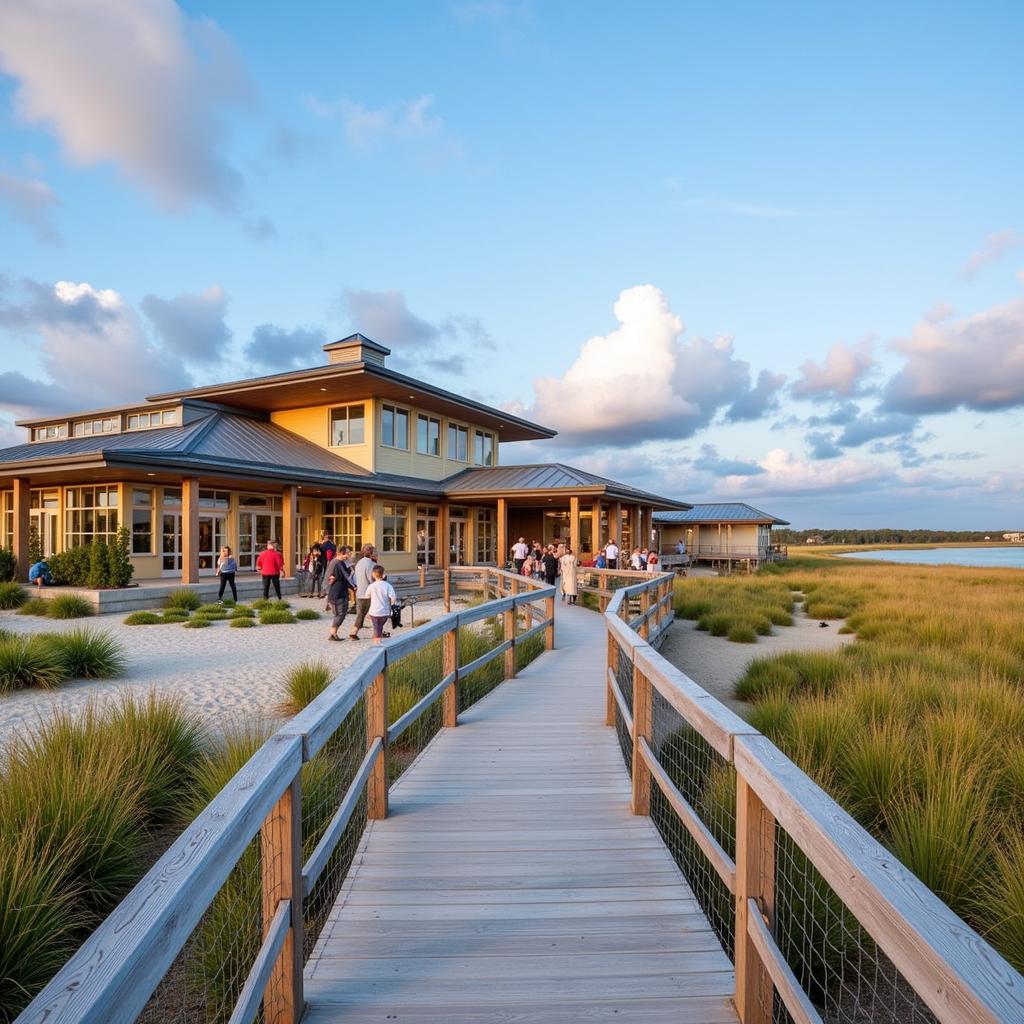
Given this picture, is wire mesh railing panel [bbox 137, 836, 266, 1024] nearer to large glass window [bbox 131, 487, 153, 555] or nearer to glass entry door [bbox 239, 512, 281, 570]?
large glass window [bbox 131, 487, 153, 555]

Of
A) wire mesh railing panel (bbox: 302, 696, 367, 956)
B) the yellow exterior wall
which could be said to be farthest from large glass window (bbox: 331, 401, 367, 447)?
wire mesh railing panel (bbox: 302, 696, 367, 956)

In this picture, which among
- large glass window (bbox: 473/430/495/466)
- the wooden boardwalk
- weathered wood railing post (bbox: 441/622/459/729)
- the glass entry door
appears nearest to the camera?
the wooden boardwalk

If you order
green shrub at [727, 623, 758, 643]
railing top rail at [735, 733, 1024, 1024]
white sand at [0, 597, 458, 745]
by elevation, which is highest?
railing top rail at [735, 733, 1024, 1024]

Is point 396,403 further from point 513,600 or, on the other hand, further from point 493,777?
point 493,777

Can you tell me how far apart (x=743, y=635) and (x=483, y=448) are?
20865 mm

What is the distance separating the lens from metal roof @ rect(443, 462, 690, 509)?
2725 cm

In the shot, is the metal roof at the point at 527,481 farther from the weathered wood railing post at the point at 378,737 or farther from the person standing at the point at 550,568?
the weathered wood railing post at the point at 378,737

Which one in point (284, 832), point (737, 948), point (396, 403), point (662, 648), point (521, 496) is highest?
point (396, 403)

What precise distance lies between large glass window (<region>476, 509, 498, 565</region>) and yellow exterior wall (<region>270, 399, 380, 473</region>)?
23.9ft

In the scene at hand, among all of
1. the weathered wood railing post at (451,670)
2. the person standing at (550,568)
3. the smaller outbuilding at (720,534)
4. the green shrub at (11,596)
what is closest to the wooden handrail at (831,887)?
the weathered wood railing post at (451,670)

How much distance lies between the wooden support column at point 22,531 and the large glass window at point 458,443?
16423 millimetres

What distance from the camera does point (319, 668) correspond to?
8922mm

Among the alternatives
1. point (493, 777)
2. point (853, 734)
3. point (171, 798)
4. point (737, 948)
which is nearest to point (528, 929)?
point (737, 948)

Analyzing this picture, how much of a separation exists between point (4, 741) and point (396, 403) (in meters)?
22.7
